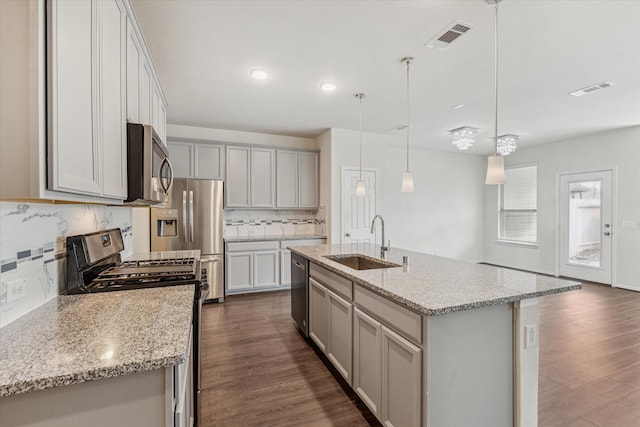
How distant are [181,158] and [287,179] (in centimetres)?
165

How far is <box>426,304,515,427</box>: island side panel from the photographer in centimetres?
140

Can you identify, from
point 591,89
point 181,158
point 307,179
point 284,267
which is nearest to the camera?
point 591,89

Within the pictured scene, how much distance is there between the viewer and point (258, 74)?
2.92 metres

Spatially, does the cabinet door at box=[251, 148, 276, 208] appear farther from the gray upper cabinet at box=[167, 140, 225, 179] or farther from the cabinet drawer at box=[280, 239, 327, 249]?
the cabinet drawer at box=[280, 239, 327, 249]

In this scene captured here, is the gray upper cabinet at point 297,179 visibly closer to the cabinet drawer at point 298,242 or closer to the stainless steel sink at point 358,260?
the cabinet drawer at point 298,242

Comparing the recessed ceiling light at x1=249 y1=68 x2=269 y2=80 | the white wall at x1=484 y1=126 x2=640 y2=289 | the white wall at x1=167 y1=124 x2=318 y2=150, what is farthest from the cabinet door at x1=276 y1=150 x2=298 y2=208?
the white wall at x1=484 y1=126 x2=640 y2=289

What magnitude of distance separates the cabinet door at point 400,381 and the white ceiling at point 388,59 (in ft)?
6.85

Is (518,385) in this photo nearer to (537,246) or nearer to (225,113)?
(225,113)

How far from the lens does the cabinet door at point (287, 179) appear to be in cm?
500

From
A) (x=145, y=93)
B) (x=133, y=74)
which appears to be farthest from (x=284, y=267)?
(x=133, y=74)

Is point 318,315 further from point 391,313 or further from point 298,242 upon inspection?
point 298,242

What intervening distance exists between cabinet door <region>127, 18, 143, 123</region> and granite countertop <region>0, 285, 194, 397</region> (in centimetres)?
104

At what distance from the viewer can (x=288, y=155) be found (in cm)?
505

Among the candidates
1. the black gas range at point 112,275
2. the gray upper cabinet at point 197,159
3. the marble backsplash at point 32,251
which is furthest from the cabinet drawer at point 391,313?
the gray upper cabinet at point 197,159
